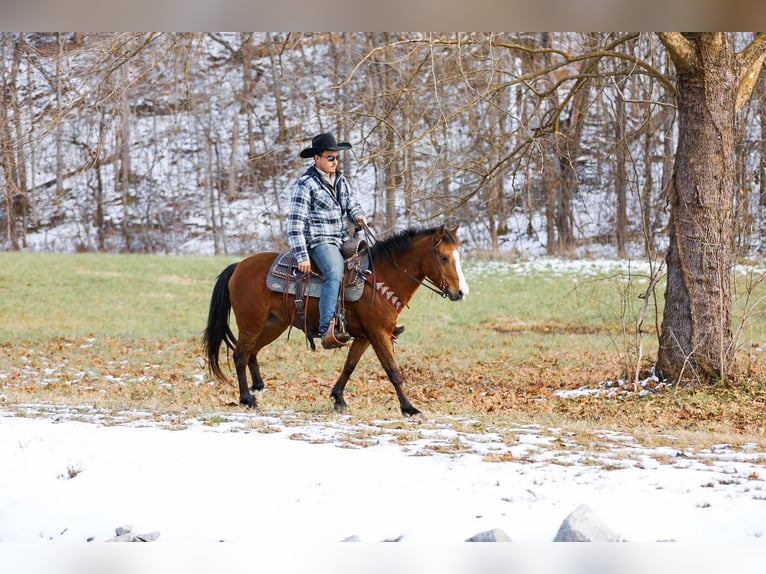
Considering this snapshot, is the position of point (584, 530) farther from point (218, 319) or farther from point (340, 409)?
point (218, 319)

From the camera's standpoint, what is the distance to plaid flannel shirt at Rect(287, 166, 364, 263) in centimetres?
745

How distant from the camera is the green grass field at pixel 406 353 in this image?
8.71 m

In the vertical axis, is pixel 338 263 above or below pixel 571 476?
above

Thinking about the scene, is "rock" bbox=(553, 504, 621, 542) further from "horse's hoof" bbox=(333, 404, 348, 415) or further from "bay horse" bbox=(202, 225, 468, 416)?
"horse's hoof" bbox=(333, 404, 348, 415)

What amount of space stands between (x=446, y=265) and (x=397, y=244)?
57cm

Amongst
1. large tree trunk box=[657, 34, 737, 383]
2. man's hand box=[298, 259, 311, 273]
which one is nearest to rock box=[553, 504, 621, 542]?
man's hand box=[298, 259, 311, 273]

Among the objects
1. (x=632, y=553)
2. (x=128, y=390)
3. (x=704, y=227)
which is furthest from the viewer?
(x=128, y=390)

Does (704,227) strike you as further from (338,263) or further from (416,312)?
(416,312)

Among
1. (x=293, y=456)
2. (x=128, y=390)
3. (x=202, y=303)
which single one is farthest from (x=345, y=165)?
(x=293, y=456)

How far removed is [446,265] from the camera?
7367mm

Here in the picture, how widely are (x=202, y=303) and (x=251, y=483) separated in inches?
566

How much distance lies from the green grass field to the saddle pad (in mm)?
1091
